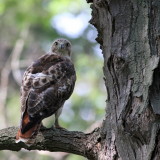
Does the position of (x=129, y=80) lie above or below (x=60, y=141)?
above

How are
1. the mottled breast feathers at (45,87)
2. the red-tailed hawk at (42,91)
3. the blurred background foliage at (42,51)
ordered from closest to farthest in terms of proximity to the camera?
the red-tailed hawk at (42,91), the mottled breast feathers at (45,87), the blurred background foliage at (42,51)

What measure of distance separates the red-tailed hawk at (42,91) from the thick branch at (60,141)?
3.5 inches

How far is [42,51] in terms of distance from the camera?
14.3 meters

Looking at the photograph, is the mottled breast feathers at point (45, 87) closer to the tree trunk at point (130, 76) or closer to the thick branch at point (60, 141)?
the thick branch at point (60, 141)

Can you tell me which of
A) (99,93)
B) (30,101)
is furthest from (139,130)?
(99,93)

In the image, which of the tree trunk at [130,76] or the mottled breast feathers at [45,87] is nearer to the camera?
the tree trunk at [130,76]

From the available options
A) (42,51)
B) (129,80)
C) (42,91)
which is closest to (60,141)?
(42,91)

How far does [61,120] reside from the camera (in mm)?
11070

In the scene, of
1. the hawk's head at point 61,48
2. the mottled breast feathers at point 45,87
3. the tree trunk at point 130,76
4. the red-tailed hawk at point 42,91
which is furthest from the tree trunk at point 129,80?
the hawk's head at point 61,48

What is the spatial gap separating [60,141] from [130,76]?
2.68ft

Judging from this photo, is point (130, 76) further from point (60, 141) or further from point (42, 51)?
point (42, 51)

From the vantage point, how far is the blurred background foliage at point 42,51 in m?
9.73

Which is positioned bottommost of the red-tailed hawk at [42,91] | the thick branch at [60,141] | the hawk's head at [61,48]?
the thick branch at [60,141]

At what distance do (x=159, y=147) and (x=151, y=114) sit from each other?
0.23m
